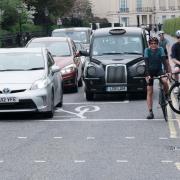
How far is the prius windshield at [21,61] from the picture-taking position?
15.9m

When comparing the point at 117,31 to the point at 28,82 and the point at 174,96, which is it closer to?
the point at 174,96

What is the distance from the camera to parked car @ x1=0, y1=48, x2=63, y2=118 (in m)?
14.6

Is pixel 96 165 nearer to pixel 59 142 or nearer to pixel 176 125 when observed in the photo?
pixel 59 142

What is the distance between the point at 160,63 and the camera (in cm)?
1468

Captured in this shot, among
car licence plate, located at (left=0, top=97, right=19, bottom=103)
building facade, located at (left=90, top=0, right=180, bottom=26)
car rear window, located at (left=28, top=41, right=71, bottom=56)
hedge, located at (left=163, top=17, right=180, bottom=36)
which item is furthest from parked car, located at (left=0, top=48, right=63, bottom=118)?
building facade, located at (left=90, top=0, right=180, bottom=26)

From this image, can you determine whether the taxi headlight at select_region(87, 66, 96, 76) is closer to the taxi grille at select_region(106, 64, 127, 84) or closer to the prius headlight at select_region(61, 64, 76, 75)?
the taxi grille at select_region(106, 64, 127, 84)

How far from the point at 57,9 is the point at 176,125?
6833cm

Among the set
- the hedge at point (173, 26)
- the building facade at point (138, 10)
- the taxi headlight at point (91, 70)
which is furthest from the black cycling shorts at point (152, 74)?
the building facade at point (138, 10)

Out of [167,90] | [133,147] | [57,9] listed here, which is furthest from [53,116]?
[57,9]

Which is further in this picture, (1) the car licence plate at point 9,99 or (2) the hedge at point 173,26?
(2) the hedge at point 173,26

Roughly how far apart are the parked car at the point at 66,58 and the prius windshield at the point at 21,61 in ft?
16.8

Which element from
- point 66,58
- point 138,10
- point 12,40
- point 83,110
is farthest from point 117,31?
point 138,10

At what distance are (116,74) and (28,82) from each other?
4184mm

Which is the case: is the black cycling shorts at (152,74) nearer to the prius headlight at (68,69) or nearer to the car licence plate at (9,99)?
the car licence plate at (9,99)
